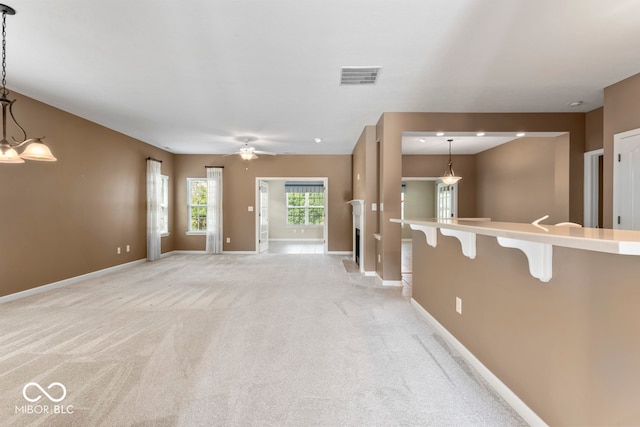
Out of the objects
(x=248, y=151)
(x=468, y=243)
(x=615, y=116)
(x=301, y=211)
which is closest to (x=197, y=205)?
(x=248, y=151)

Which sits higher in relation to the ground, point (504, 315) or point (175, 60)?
point (175, 60)

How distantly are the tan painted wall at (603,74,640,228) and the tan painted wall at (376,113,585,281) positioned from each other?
92 centimetres

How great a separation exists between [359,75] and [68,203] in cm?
478

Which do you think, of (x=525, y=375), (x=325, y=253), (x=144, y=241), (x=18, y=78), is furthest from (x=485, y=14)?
(x=144, y=241)

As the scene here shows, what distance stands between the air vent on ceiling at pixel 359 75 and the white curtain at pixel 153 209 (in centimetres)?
523

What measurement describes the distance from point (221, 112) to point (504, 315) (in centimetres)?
436

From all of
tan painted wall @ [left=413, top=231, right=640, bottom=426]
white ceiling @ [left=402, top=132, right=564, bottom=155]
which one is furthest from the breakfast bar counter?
white ceiling @ [left=402, top=132, right=564, bottom=155]

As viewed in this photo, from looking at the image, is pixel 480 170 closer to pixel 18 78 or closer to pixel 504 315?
pixel 504 315

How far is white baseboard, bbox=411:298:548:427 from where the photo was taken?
63.8 inches

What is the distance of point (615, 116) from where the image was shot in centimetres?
359

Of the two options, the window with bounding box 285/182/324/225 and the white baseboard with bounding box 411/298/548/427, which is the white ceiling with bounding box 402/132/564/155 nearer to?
the white baseboard with bounding box 411/298/548/427

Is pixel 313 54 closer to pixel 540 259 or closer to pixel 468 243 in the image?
pixel 468 243

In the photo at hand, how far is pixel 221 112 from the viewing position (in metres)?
4.56

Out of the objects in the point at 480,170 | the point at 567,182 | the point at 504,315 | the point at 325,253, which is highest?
the point at 480,170
